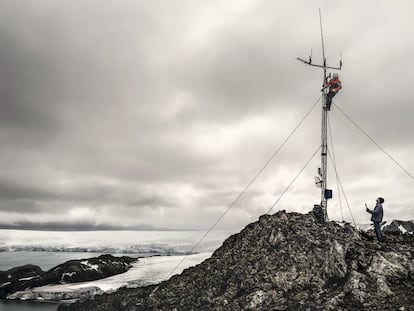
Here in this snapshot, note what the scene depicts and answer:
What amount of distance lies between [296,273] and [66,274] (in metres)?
52.9

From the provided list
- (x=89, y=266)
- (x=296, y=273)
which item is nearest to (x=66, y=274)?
(x=89, y=266)

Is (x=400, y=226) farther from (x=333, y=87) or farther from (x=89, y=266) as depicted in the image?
(x=89, y=266)

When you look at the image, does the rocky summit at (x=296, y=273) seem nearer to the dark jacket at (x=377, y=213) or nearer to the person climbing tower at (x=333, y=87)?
the dark jacket at (x=377, y=213)

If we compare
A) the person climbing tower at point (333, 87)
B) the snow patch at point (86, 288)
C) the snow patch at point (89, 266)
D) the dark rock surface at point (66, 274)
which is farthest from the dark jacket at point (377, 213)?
the snow patch at point (89, 266)

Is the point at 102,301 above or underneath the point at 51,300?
above

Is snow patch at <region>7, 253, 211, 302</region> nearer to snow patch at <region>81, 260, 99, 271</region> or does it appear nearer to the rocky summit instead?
snow patch at <region>81, 260, 99, 271</region>

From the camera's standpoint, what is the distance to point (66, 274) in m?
59.1

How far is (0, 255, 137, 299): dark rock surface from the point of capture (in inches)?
2323

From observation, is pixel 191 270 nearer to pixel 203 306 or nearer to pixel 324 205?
pixel 203 306

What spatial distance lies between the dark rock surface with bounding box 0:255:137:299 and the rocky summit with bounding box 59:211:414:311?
41114 millimetres

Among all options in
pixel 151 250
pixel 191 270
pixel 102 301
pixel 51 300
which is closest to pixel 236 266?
pixel 191 270

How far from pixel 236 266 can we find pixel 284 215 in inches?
198

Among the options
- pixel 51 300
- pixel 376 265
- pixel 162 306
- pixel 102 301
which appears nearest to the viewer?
pixel 376 265

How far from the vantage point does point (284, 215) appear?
22.5 metres
